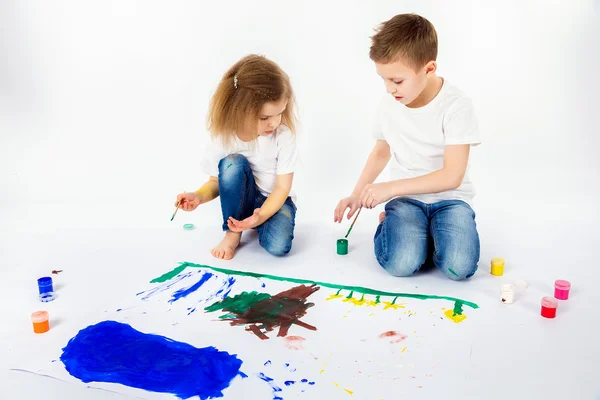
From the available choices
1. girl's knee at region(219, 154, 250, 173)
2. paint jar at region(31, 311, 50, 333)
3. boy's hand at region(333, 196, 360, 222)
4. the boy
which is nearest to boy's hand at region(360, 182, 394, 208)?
the boy

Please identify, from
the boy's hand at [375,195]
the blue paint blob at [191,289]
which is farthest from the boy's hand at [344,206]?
the blue paint blob at [191,289]

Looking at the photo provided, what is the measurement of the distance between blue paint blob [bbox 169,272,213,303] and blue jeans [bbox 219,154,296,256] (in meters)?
0.29

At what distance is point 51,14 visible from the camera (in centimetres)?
317

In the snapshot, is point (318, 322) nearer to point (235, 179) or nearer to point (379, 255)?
point (379, 255)

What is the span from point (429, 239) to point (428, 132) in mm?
381

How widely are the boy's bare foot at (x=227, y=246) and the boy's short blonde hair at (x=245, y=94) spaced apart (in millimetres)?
389

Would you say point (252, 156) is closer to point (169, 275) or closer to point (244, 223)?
point (244, 223)

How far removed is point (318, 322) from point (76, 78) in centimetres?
209

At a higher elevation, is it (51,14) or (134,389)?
(51,14)

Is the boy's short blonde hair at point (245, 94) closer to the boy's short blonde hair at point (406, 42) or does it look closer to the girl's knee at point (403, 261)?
the boy's short blonde hair at point (406, 42)

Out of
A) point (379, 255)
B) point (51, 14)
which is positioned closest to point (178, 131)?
point (51, 14)

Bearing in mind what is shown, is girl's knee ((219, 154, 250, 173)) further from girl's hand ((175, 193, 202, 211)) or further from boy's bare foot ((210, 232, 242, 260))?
boy's bare foot ((210, 232, 242, 260))

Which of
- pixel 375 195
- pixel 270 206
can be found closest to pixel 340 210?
pixel 375 195

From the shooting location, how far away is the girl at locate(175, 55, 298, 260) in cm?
211
